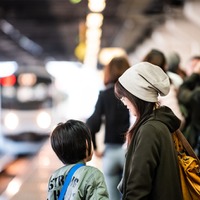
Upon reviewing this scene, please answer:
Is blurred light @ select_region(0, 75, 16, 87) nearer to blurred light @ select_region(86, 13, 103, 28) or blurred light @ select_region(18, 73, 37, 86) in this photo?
blurred light @ select_region(18, 73, 37, 86)

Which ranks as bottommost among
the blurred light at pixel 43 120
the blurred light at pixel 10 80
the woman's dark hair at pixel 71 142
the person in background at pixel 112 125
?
the blurred light at pixel 43 120

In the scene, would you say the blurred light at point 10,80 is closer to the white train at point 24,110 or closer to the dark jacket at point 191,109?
the white train at point 24,110

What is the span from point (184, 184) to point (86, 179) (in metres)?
0.56

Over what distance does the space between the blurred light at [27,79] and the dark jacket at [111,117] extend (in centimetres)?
1004

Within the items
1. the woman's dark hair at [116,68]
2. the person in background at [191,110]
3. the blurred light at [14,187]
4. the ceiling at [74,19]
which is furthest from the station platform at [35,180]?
the ceiling at [74,19]

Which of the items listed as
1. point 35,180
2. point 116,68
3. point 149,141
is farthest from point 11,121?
point 149,141

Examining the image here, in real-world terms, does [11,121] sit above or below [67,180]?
below

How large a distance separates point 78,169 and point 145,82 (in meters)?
0.63

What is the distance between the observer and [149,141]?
2838 millimetres

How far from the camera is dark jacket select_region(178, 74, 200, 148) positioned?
5.38 m

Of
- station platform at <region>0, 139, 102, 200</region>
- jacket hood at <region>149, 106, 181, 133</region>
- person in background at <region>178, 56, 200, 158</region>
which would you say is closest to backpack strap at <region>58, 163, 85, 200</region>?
jacket hood at <region>149, 106, 181, 133</region>

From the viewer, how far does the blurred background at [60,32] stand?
14327mm

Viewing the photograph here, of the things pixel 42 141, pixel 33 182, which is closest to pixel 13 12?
→ pixel 42 141

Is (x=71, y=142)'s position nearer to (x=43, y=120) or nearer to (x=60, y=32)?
(x=43, y=120)
